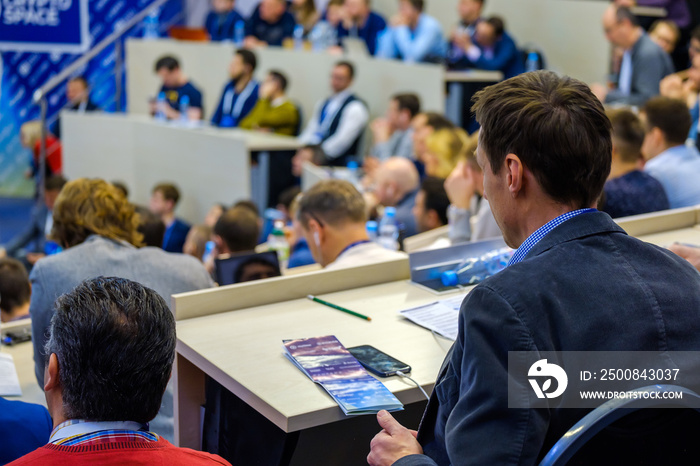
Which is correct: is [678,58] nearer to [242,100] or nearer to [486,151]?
[242,100]

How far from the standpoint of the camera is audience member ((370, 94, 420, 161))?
5906 mm

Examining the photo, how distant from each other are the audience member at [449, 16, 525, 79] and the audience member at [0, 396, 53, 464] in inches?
220

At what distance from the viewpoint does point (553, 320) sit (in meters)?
1.09

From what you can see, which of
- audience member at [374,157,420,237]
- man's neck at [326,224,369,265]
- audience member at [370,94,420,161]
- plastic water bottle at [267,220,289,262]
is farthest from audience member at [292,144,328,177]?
man's neck at [326,224,369,265]

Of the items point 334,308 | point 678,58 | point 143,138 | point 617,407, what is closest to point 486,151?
point 617,407

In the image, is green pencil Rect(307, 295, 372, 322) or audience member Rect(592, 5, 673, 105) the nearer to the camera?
green pencil Rect(307, 295, 372, 322)

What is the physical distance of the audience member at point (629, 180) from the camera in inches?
120

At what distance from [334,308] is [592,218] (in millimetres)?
956

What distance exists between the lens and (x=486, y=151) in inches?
49.2

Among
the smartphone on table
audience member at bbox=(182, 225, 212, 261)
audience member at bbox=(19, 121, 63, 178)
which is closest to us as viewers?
the smartphone on table

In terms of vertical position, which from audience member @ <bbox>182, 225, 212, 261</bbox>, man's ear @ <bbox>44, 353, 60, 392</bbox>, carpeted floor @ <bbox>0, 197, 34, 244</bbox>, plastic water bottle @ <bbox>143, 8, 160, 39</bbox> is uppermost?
plastic water bottle @ <bbox>143, 8, 160, 39</bbox>

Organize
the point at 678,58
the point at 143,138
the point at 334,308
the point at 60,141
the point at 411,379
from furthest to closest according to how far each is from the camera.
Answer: the point at 60,141
the point at 143,138
the point at 678,58
the point at 334,308
the point at 411,379

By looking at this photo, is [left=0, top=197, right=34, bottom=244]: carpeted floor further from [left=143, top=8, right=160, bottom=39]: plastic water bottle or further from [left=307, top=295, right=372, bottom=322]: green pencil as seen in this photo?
[left=307, top=295, right=372, bottom=322]: green pencil

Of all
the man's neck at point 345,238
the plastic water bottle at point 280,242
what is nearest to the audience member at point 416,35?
the plastic water bottle at point 280,242
